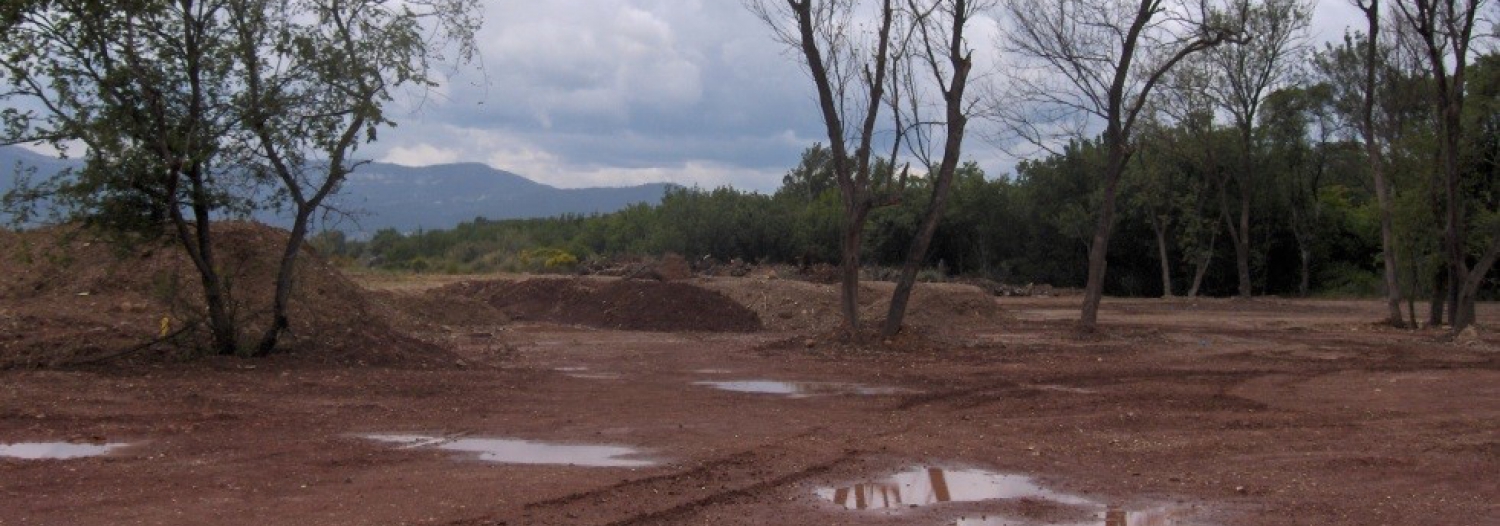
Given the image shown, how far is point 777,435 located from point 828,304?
1697 cm

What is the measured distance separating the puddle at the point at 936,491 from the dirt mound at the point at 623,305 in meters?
17.5

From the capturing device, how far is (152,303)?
58.0ft

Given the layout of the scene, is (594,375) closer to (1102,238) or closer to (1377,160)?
(1102,238)

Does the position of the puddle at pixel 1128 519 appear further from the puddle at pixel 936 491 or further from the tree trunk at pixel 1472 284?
the tree trunk at pixel 1472 284

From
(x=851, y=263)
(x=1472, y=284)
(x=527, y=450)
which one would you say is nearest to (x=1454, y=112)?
(x=1472, y=284)

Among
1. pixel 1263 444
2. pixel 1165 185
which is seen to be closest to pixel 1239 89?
pixel 1165 185

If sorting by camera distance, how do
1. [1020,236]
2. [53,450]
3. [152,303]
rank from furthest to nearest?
1. [1020,236]
2. [152,303]
3. [53,450]

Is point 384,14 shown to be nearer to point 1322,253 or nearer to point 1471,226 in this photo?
point 1471,226

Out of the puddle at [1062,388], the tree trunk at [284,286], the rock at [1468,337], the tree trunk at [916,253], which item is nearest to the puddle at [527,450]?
the tree trunk at [284,286]

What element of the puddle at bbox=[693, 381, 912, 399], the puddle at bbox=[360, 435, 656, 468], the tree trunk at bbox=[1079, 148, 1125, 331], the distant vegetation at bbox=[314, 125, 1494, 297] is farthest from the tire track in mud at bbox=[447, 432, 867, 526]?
the distant vegetation at bbox=[314, 125, 1494, 297]

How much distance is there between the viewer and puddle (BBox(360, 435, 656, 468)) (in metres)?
9.31

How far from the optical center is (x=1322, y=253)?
44688mm

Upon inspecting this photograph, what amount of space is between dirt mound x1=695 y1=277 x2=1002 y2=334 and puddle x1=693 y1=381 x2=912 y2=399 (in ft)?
31.9

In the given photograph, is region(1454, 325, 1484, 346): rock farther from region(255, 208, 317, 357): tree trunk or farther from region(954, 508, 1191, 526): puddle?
region(255, 208, 317, 357): tree trunk
